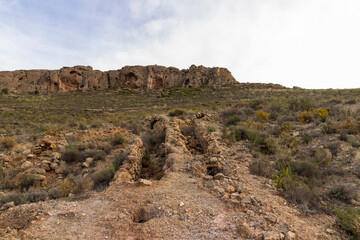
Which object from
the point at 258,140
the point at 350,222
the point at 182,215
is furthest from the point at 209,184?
the point at 258,140

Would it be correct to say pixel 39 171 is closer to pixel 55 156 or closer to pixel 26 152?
pixel 55 156

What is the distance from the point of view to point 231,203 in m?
2.94

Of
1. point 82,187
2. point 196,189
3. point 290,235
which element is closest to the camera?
point 290,235

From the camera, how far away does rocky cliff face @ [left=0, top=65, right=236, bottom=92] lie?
41.2 meters

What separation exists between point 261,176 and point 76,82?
48.0 m

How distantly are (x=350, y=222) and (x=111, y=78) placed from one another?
49.0 m

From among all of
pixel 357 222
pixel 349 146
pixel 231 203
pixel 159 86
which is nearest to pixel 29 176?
pixel 231 203

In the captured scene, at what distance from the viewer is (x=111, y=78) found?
1806 inches

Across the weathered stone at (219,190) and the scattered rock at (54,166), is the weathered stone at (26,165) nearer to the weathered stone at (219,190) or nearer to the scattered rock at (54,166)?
the scattered rock at (54,166)

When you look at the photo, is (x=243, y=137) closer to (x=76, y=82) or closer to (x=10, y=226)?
(x=10, y=226)

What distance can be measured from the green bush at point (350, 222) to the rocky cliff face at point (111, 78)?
42.2m

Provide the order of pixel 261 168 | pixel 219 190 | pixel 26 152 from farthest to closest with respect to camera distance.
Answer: pixel 26 152 → pixel 261 168 → pixel 219 190

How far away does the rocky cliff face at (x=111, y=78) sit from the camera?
1622 inches

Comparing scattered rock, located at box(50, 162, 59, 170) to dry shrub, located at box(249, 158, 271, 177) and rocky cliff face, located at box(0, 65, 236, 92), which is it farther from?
rocky cliff face, located at box(0, 65, 236, 92)
